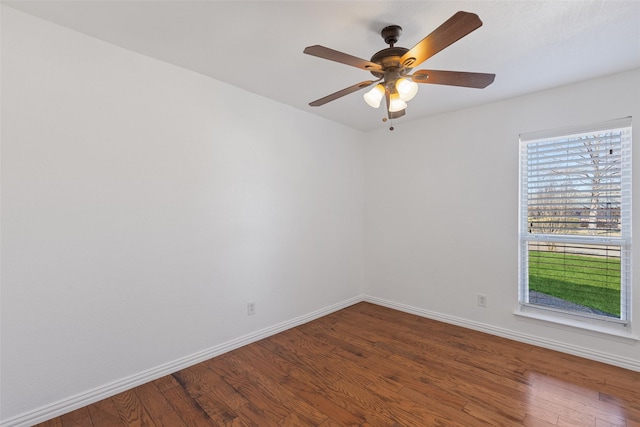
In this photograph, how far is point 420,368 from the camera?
232 centimetres

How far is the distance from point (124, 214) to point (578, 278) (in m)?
3.80

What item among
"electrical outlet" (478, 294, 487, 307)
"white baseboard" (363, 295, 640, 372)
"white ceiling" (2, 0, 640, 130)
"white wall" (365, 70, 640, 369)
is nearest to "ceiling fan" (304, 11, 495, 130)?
"white ceiling" (2, 0, 640, 130)

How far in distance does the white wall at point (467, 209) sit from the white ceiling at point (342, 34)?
33 centimetres

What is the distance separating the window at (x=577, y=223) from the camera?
239 centimetres

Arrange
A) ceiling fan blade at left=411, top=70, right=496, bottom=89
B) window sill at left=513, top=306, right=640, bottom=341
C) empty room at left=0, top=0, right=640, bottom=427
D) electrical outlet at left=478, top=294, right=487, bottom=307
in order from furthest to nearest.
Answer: electrical outlet at left=478, top=294, right=487, bottom=307, window sill at left=513, top=306, right=640, bottom=341, empty room at left=0, top=0, right=640, bottom=427, ceiling fan blade at left=411, top=70, right=496, bottom=89

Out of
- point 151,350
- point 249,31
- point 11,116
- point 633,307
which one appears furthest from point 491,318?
point 11,116

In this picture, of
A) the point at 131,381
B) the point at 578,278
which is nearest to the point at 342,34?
the point at 131,381

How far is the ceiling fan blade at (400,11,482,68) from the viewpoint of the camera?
1173mm

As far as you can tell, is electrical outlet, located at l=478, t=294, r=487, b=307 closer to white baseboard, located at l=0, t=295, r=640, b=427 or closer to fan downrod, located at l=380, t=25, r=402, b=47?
white baseboard, located at l=0, t=295, r=640, b=427

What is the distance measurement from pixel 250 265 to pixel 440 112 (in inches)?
105

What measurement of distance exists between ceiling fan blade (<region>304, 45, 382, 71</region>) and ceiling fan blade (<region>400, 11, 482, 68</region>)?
0.58ft

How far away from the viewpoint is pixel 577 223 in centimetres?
259

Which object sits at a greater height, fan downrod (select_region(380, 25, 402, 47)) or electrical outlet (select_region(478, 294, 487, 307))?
fan downrod (select_region(380, 25, 402, 47))

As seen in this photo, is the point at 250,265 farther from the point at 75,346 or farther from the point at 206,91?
the point at 206,91
